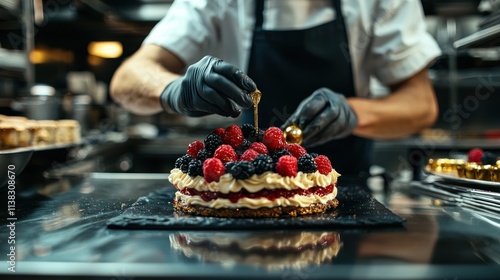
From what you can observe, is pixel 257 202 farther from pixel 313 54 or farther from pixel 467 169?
pixel 313 54

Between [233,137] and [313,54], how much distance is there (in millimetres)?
998

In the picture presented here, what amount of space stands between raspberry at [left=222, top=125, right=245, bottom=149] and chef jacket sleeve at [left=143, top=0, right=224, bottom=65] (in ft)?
3.27

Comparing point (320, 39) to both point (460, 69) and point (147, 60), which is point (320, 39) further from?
point (460, 69)

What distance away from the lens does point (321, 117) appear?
1.74 metres

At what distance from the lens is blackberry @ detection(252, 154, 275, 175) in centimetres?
122

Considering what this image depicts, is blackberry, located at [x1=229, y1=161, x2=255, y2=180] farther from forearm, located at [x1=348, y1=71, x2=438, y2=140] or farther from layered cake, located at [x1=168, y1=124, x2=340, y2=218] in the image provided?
forearm, located at [x1=348, y1=71, x2=438, y2=140]

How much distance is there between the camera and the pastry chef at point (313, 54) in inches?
86.1

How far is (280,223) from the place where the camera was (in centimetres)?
111

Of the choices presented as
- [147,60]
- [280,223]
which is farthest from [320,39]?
[280,223]

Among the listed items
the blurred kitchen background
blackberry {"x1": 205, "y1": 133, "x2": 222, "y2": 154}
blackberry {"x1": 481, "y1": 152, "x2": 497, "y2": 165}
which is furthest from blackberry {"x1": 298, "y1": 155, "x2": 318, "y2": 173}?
the blurred kitchen background

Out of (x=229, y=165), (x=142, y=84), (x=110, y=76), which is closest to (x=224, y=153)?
(x=229, y=165)

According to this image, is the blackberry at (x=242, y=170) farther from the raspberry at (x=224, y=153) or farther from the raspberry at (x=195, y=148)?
the raspberry at (x=195, y=148)

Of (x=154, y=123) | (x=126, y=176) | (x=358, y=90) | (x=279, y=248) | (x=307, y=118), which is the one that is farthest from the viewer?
(x=154, y=123)

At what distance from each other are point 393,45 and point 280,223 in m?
1.37
